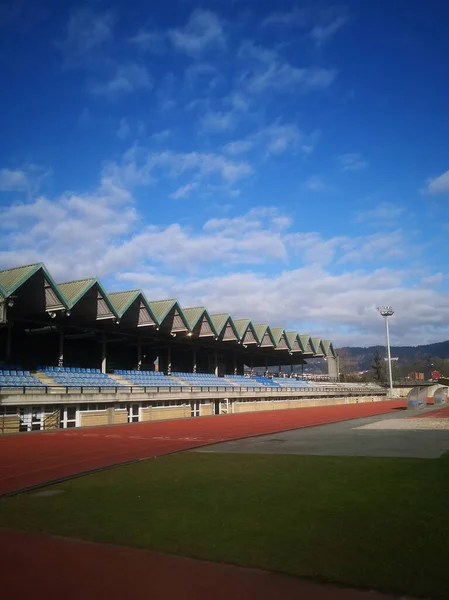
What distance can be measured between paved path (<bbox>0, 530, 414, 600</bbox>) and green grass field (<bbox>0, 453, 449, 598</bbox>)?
0.26 m

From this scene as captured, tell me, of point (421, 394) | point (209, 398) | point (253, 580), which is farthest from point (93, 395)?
point (421, 394)

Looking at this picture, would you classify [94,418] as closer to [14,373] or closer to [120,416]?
[120,416]

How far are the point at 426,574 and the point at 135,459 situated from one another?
1217cm

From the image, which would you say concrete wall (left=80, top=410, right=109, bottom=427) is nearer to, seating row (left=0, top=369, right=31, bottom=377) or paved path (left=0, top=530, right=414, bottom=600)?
seating row (left=0, top=369, right=31, bottom=377)

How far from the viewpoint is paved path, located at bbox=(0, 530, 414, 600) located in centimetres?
547

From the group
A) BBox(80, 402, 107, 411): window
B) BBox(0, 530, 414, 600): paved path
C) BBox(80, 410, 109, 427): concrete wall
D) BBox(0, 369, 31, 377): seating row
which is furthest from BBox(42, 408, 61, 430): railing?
BBox(0, 530, 414, 600): paved path

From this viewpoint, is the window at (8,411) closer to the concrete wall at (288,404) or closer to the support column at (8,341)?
the support column at (8,341)

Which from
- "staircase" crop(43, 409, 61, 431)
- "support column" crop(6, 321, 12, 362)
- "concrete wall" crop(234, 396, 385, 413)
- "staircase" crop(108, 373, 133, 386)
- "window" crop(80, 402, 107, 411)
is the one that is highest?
"support column" crop(6, 321, 12, 362)

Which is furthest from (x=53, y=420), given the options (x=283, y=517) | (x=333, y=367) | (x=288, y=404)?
(x=333, y=367)

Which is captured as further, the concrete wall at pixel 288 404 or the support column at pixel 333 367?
the support column at pixel 333 367

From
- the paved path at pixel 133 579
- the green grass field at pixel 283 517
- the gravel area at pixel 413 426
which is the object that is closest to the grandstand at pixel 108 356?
the gravel area at pixel 413 426

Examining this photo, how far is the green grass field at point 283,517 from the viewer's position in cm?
611

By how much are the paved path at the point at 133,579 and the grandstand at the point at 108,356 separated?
2279cm

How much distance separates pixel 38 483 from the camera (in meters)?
12.3
